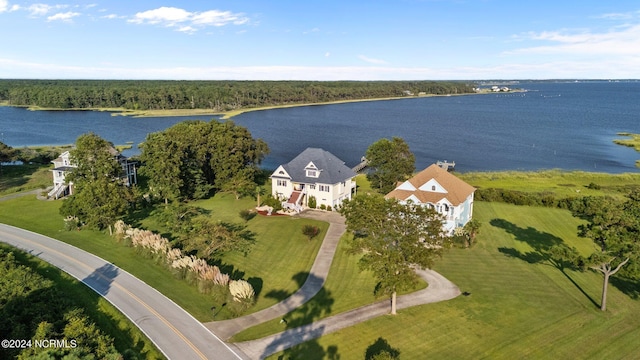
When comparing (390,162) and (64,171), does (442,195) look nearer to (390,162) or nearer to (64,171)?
(390,162)

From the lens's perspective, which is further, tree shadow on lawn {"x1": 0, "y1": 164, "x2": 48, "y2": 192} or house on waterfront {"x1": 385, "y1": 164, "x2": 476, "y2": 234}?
tree shadow on lawn {"x1": 0, "y1": 164, "x2": 48, "y2": 192}

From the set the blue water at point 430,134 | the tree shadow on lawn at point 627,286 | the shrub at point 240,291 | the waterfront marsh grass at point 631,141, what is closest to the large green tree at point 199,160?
the blue water at point 430,134

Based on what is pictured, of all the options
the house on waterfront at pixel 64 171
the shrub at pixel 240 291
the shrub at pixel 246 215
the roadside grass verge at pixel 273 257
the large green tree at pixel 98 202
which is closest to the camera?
the shrub at pixel 240 291

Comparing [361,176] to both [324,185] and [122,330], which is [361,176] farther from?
[122,330]

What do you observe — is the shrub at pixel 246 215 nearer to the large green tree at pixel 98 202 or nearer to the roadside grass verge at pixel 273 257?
the roadside grass verge at pixel 273 257

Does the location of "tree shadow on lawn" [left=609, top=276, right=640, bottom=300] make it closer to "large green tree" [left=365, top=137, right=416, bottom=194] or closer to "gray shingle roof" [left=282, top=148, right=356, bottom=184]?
"large green tree" [left=365, top=137, right=416, bottom=194]

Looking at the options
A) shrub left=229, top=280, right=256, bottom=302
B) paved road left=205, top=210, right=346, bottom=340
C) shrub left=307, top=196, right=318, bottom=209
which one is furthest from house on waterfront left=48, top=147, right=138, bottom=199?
shrub left=229, top=280, right=256, bottom=302
